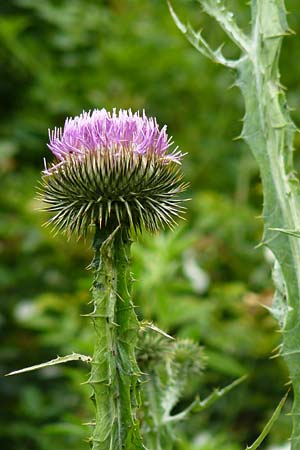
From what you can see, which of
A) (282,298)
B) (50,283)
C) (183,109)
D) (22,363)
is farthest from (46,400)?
(282,298)

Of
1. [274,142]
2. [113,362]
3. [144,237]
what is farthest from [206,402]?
[144,237]

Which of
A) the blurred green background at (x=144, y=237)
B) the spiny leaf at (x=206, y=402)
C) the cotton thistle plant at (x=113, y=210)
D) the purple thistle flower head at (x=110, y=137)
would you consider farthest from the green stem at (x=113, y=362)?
the blurred green background at (x=144, y=237)

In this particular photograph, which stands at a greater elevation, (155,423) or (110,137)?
(110,137)

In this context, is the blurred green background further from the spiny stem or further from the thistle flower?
the thistle flower

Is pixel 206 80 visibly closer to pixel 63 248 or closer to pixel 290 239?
pixel 63 248

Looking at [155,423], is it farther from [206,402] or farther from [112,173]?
[112,173]

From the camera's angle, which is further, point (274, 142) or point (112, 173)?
point (274, 142)
